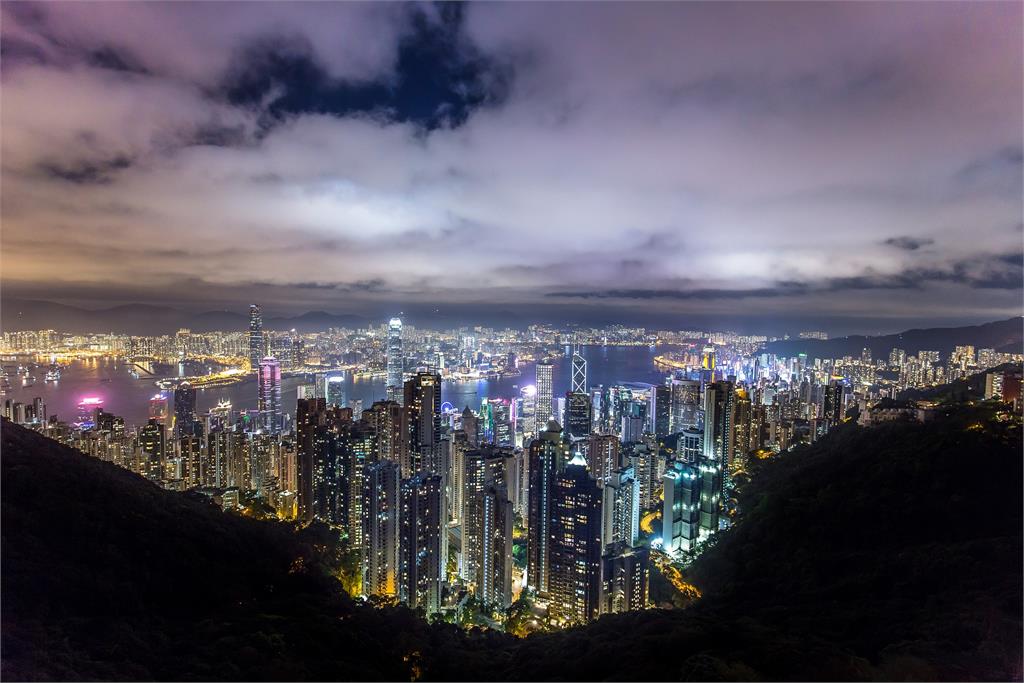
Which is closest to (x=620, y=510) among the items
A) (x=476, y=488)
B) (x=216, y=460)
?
(x=476, y=488)

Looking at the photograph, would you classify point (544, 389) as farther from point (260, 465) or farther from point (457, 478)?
point (260, 465)

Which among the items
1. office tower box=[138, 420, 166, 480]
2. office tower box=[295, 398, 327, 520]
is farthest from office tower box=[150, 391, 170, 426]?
office tower box=[295, 398, 327, 520]

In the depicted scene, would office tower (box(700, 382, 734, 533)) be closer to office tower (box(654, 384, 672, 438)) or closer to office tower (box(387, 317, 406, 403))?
office tower (box(654, 384, 672, 438))

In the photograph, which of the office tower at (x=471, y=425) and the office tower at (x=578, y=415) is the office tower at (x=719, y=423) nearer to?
the office tower at (x=578, y=415)

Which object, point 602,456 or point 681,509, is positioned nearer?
point 681,509

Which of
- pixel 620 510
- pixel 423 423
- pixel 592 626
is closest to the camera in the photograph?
pixel 592 626

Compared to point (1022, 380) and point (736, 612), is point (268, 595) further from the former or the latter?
point (1022, 380)
